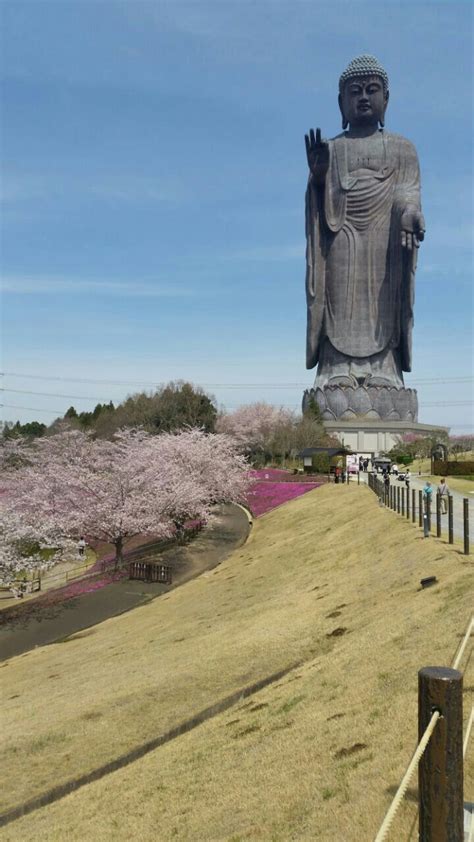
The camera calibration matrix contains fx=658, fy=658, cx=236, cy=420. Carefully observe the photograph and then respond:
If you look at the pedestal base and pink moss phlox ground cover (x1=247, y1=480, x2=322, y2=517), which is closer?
pink moss phlox ground cover (x1=247, y1=480, x2=322, y2=517)

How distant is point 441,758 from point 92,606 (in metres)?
27.6

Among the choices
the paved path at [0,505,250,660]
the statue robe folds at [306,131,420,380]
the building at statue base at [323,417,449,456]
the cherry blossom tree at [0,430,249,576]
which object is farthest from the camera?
the building at statue base at [323,417,449,456]

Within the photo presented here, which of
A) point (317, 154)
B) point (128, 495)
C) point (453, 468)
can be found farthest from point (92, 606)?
point (317, 154)

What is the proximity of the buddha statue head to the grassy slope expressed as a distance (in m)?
92.3

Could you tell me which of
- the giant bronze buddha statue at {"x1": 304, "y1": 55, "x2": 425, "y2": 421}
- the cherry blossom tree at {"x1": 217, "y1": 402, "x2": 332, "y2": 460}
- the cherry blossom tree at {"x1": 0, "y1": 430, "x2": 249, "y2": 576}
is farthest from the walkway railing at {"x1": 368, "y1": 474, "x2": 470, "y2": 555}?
the giant bronze buddha statue at {"x1": 304, "y1": 55, "x2": 425, "y2": 421}

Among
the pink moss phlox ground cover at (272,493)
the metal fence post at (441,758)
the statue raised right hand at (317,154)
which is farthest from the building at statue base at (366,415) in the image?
the metal fence post at (441,758)

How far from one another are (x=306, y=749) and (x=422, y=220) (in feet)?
315

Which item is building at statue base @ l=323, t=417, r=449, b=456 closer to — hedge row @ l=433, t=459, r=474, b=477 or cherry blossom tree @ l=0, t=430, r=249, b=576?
hedge row @ l=433, t=459, r=474, b=477

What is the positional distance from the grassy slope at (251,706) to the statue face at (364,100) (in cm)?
9215


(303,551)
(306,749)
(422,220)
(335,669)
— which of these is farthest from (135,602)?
(422,220)

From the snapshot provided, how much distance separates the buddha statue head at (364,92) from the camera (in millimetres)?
99750

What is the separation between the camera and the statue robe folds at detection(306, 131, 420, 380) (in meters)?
101

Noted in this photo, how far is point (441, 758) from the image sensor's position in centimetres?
477

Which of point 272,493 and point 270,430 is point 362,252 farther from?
point 272,493
